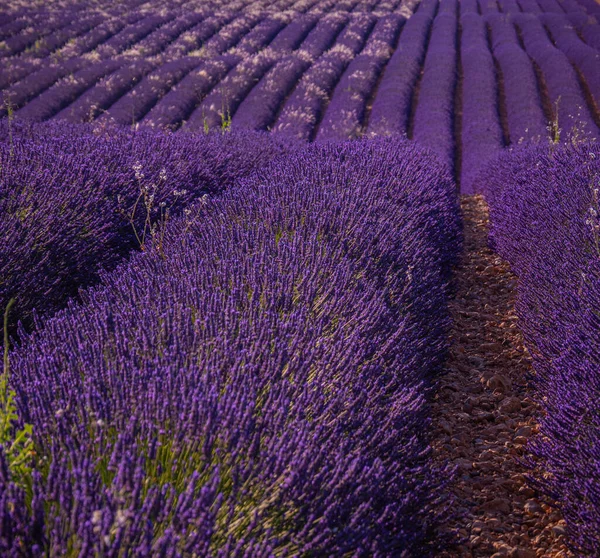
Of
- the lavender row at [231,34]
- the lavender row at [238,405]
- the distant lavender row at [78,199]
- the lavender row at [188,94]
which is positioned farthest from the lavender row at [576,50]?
the lavender row at [238,405]

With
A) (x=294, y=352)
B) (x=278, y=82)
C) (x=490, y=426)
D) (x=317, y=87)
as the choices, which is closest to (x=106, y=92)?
(x=278, y=82)

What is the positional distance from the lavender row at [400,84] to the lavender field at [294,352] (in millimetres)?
5259

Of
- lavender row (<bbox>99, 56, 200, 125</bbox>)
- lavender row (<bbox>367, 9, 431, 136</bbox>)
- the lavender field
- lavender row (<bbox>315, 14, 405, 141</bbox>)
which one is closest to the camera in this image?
the lavender field

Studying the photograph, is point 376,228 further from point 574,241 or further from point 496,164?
point 496,164

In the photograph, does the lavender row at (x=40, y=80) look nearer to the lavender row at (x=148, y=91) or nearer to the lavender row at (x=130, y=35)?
the lavender row at (x=130, y=35)

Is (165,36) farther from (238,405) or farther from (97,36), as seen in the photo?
(238,405)

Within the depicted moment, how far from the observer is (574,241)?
3459 millimetres

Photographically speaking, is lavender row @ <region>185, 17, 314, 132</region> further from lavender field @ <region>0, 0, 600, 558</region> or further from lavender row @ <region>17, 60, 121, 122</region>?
lavender field @ <region>0, 0, 600, 558</region>

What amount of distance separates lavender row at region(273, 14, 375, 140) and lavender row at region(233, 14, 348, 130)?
24 centimetres

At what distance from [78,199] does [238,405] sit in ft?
7.67

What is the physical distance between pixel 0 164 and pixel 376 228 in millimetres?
2233

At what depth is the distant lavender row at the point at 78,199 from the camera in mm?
3049

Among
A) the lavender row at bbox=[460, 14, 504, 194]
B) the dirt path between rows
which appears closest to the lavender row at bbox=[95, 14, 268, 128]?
the lavender row at bbox=[460, 14, 504, 194]

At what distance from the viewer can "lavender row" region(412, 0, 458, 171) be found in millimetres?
11359
